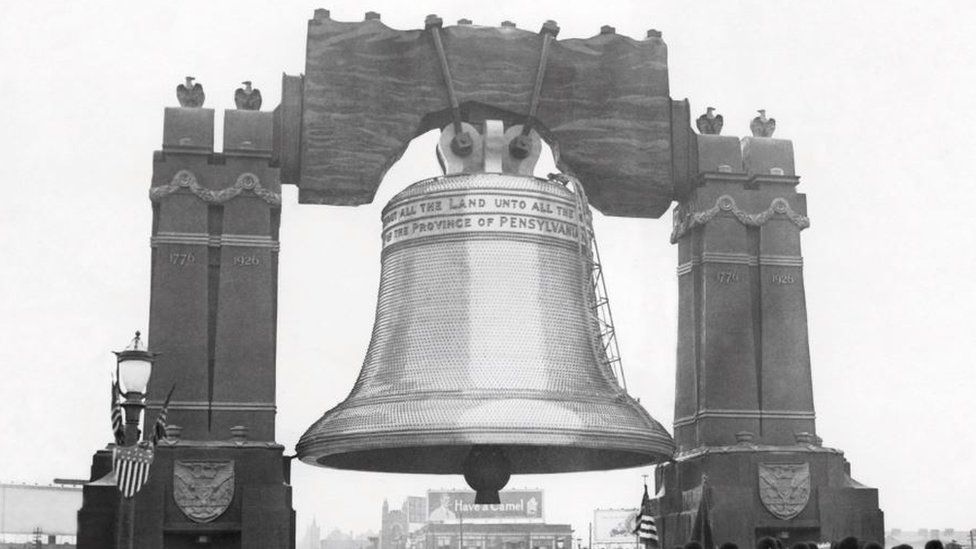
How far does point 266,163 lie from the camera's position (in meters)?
14.4

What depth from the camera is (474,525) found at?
90750 millimetres

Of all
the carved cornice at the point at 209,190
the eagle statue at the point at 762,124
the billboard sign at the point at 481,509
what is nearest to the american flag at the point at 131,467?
the carved cornice at the point at 209,190

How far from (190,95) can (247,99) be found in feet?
1.83

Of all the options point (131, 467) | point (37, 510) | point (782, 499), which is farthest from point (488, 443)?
point (37, 510)

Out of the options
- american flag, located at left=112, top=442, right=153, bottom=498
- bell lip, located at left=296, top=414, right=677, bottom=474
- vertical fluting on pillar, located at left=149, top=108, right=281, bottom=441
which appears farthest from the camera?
vertical fluting on pillar, located at left=149, top=108, right=281, bottom=441

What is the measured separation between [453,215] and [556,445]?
2373 millimetres

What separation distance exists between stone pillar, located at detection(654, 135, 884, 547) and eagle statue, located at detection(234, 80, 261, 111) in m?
4.53

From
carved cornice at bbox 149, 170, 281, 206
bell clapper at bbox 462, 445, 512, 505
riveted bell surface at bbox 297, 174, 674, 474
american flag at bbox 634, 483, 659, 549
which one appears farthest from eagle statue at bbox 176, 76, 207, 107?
american flag at bbox 634, 483, 659, 549

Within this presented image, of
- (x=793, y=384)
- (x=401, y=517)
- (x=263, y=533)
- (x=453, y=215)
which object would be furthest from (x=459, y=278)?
(x=401, y=517)

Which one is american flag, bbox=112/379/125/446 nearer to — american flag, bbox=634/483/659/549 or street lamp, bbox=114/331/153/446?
street lamp, bbox=114/331/153/446

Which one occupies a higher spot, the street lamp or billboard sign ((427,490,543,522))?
billboard sign ((427,490,543,522))

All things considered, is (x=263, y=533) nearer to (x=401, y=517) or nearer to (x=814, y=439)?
(x=814, y=439)

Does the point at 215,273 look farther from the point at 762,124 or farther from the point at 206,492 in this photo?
the point at 762,124

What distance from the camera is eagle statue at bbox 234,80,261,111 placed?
1464 centimetres
